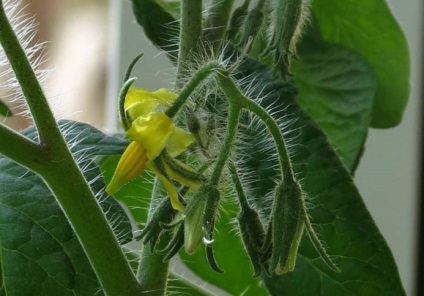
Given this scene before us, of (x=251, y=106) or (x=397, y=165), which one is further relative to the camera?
(x=397, y=165)

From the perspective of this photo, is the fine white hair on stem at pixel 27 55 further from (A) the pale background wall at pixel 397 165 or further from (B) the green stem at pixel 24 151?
(A) the pale background wall at pixel 397 165

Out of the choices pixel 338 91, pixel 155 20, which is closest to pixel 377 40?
pixel 338 91

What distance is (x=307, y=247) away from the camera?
497mm

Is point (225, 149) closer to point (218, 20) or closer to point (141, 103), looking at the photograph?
point (141, 103)

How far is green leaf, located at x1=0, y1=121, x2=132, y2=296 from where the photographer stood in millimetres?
400

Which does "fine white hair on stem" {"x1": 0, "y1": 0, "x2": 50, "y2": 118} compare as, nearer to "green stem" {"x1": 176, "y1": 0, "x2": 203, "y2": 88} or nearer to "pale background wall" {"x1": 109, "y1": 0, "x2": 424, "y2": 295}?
"green stem" {"x1": 176, "y1": 0, "x2": 203, "y2": 88}

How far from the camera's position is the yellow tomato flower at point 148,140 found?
0.36 metres

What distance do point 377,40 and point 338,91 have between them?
0.08 meters

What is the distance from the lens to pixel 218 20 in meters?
0.50

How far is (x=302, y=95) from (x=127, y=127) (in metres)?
0.34

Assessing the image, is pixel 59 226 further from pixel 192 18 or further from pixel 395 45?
pixel 395 45

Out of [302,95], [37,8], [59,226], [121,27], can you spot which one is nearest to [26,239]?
[59,226]

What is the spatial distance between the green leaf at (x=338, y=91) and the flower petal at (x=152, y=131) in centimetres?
29

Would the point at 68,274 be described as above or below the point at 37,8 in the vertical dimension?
below
